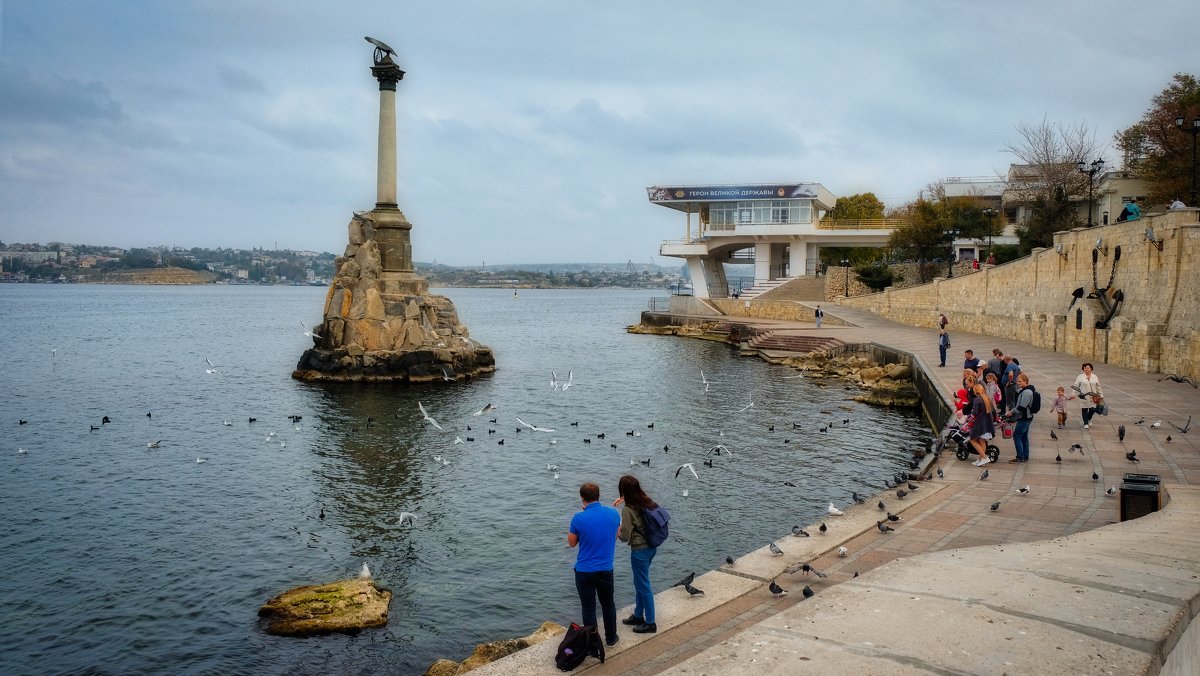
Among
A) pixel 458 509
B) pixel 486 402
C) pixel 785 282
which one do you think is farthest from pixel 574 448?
pixel 785 282

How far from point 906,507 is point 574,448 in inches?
448

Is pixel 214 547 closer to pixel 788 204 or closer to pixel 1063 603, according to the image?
pixel 1063 603

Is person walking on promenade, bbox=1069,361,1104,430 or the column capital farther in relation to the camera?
the column capital

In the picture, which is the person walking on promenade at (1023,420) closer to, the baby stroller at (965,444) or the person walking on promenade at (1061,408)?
the baby stroller at (965,444)

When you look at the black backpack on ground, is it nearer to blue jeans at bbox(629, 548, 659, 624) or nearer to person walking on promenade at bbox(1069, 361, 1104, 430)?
blue jeans at bbox(629, 548, 659, 624)

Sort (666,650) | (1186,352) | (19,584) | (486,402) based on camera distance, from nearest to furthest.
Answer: (666,650)
(19,584)
(1186,352)
(486,402)

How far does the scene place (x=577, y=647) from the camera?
6.88 meters

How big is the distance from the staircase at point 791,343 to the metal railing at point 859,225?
20.9 meters

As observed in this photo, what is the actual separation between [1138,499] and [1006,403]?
18.3 feet

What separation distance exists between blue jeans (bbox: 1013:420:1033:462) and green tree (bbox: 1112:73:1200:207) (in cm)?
2661

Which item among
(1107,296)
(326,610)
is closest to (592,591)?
(326,610)

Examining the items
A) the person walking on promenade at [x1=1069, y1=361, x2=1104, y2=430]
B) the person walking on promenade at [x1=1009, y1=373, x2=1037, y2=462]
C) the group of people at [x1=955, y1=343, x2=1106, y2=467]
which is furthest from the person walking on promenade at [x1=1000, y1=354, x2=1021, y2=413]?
the person walking on promenade at [x1=1069, y1=361, x2=1104, y2=430]

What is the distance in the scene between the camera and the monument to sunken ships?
35281 mm

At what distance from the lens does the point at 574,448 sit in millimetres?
21938
